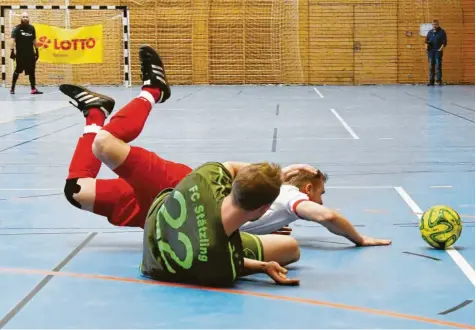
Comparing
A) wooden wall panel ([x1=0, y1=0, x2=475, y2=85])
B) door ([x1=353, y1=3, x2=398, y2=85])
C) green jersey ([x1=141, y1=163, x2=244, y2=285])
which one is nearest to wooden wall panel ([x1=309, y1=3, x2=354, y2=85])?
wooden wall panel ([x1=0, y1=0, x2=475, y2=85])

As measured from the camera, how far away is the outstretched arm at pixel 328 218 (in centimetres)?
519

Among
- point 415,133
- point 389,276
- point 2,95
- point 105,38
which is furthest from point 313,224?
point 105,38

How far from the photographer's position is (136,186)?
5.43 meters

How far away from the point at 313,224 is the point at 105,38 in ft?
81.9

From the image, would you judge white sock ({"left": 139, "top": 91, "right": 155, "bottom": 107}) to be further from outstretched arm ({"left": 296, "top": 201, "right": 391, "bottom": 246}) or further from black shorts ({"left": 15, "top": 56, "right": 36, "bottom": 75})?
black shorts ({"left": 15, "top": 56, "right": 36, "bottom": 75})

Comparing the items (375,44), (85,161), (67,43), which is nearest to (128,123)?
(85,161)

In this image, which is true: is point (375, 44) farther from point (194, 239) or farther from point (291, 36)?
point (194, 239)

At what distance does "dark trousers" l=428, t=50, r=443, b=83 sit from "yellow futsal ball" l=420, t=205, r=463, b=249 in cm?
2380

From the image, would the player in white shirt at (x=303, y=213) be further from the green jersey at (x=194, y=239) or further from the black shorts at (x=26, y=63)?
the black shorts at (x=26, y=63)

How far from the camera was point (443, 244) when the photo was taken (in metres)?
5.38

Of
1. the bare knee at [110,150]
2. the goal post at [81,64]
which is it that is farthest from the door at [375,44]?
the bare knee at [110,150]

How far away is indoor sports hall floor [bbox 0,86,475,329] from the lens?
4.06 meters

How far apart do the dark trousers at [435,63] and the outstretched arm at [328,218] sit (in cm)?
2388

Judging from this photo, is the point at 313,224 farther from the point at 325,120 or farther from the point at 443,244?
the point at 325,120
